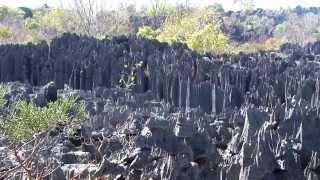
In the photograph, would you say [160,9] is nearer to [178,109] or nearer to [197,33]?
[197,33]

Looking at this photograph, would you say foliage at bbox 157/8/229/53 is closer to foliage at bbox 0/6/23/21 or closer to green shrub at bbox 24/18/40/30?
green shrub at bbox 24/18/40/30

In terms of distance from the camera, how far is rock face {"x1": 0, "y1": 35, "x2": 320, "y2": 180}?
7863 mm

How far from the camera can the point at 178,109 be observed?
1291 centimetres

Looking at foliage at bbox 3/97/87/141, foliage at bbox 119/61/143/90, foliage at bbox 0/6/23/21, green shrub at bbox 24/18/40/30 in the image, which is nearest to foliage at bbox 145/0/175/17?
green shrub at bbox 24/18/40/30

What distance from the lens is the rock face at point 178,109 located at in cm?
786

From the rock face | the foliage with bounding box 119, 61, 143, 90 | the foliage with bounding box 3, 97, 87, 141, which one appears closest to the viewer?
the foliage with bounding box 3, 97, 87, 141

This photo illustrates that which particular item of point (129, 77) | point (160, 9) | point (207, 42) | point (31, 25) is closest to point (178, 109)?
point (129, 77)

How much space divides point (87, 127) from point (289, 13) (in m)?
50.7

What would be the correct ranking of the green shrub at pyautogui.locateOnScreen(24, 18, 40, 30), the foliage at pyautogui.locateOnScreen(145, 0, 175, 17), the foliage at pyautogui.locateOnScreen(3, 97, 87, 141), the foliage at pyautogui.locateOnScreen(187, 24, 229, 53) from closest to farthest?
the foliage at pyautogui.locateOnScreen(3, 97, 87, 141) → the foliage at pyautogui.locateOnScreen(187, 24, 229, 53) → the green shrub at pyautogui.locateOnScreen(24, 18, 40, 30) → the foliage at pyautogui.locateOnScreen(145, 0, 175, 17)

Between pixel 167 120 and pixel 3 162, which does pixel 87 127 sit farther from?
pixel 3 162

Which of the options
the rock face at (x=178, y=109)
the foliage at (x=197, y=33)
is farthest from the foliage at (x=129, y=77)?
the foliage at (x=197, y=33)

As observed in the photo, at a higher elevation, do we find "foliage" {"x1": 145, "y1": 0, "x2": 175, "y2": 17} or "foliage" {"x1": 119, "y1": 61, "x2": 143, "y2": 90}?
"foliage" {"x1": 145, "y1": 0, "x2": 175, "y2": 17}

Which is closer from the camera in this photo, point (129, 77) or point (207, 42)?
point (129, 77)

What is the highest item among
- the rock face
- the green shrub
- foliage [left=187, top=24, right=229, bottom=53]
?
the green shrub
